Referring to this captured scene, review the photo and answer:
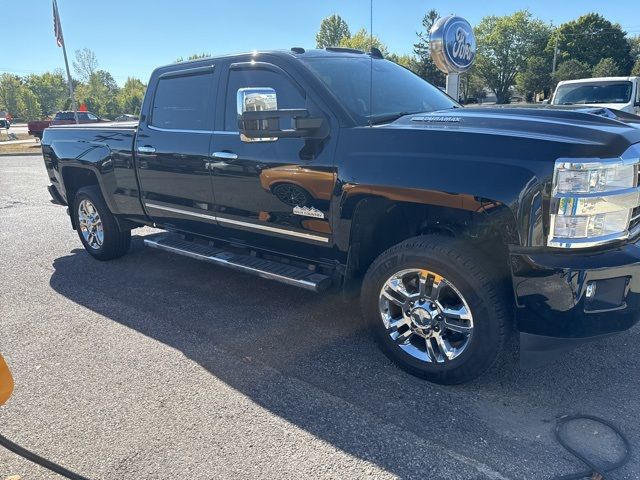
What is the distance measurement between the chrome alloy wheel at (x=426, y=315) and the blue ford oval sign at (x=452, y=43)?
5.32 meters

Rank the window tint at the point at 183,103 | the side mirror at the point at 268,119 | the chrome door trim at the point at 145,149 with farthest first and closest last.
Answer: the chrome door trim at the point at 145,149 → the window tint at the point at 183,103 → the side mirror at the point at 268,119

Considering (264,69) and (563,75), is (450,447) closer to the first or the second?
(264,69)

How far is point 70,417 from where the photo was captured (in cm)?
276

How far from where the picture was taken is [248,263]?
3.86 metres

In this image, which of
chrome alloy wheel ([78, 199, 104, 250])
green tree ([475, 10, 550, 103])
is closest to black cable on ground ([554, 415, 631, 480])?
chrome alloy wheel ([78, 199, 104, 250])

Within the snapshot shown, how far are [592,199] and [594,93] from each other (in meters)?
12.7

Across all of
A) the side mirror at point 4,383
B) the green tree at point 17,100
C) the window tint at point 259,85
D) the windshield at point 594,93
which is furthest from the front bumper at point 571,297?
the green tree at point 17,100

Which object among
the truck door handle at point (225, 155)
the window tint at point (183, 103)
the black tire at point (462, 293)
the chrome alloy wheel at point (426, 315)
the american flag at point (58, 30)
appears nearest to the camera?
the black tire at point (462, 293)

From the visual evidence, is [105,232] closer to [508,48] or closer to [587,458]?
[587,458]

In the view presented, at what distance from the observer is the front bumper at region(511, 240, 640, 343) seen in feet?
7.99

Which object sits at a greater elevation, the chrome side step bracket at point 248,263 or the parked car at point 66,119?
the parked car at point 66,119

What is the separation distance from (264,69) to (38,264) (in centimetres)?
367

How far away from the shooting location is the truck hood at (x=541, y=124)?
2.47 m

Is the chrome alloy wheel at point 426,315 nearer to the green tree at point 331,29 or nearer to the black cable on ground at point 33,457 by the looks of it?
the black cable on ground at point 33,457
